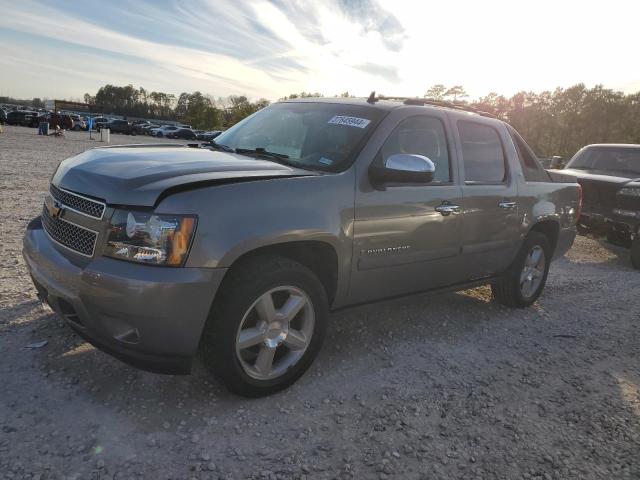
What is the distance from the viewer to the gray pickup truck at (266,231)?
2.57 m

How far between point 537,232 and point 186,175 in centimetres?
385

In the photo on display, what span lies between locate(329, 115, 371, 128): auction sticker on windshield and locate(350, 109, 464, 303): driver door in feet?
0.64

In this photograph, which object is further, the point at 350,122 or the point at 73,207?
the point at 350,122

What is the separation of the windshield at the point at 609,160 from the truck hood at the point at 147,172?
28.5 ft

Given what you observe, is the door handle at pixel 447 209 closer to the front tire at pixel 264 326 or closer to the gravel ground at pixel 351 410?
the gravel ground at pixel 351 410

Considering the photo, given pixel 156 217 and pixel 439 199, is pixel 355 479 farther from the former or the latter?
pixel 439 199

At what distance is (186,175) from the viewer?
9.01ft

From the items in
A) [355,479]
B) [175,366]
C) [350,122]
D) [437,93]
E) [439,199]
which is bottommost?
[355,479]

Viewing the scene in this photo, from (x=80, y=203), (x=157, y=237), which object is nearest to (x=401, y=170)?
(x=157, y=237)

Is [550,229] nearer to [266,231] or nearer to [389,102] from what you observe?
[389,102]

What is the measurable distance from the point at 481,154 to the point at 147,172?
2907 mm

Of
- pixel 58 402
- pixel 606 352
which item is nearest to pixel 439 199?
pixel 606 352

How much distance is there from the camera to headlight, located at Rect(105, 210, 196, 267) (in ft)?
8.32

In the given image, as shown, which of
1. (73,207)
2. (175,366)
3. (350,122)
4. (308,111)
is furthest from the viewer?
(308,111)
